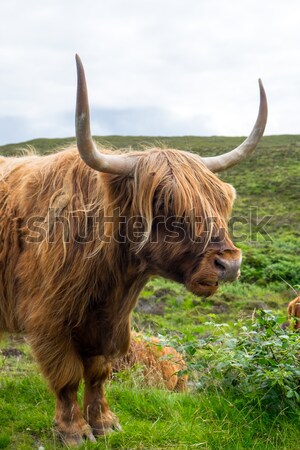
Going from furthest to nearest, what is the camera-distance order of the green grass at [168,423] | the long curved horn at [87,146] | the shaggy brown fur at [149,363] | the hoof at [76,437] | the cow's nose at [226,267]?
the shaggy brown fur at [149,363] < the hoof at [76,437] < the green grass at [168,423] < the cow's nose at [226,267] < the long curved horn at [87,146]

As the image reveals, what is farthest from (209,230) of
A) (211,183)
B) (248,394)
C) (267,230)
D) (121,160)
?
(267,230)

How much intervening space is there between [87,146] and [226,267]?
3.37ft

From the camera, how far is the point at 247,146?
3.77 metres

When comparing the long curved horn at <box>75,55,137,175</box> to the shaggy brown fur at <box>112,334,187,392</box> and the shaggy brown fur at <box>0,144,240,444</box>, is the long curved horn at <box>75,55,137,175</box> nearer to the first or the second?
the shaggy brown fur at <box>0,144,240,444</box>

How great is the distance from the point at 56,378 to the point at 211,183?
164 centimetres

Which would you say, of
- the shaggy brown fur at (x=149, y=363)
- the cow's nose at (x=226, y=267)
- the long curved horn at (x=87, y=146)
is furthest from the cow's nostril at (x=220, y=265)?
the shaggy brown fur at (x=149, y=363)

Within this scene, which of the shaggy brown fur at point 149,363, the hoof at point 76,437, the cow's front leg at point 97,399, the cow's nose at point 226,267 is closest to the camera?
the cow's nose at point 226,267

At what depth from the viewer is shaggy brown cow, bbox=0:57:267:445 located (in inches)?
127

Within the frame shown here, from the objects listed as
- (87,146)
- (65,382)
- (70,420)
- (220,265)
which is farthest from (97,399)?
(87,146)

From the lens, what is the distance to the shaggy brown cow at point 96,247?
323 cm

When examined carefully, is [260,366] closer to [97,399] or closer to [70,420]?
[97,399]

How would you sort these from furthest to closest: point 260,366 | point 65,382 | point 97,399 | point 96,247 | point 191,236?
point 97,399 → point 260,366 → point 65,382 → point 96,247 → point 191,236

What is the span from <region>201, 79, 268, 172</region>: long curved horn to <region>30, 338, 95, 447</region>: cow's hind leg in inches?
60.3

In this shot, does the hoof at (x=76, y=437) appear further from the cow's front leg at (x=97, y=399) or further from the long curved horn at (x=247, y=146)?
the long curved horn at (x=247, y=146)
